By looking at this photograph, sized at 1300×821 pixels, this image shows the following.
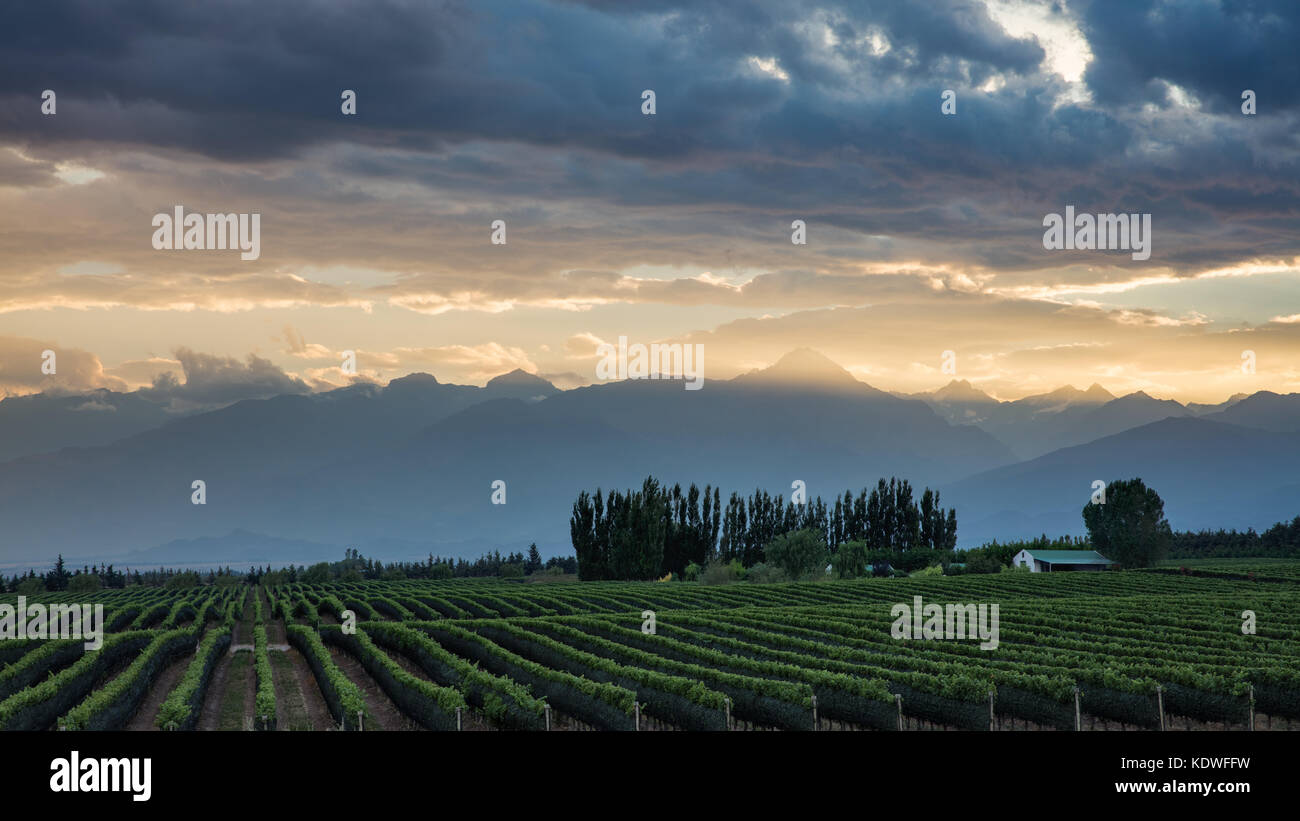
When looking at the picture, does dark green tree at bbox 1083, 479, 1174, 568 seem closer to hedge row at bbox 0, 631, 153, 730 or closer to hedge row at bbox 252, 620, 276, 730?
hedge row at bbox 252, 620, 276, 730

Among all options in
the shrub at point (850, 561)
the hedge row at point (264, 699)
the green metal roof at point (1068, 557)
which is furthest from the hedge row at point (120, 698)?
the green metal roof at point (1068, 557)

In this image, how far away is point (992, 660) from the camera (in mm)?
45031

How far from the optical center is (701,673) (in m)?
41.5

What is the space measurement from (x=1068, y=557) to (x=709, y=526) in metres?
49.6

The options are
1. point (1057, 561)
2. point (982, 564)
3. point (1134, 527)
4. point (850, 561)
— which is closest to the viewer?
point (982, 564)

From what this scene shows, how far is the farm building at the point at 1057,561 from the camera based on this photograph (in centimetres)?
13900

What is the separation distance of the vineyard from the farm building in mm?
58478

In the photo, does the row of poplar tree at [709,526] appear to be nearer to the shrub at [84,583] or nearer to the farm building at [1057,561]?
the farm building at [1057,561]

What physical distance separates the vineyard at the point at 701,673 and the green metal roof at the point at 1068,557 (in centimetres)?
5940

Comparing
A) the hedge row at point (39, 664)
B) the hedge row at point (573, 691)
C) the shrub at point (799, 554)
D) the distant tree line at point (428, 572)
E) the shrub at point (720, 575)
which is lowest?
the distant tree line at point (428, 572)

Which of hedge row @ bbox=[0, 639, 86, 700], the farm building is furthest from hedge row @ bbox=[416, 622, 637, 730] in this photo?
the farm building

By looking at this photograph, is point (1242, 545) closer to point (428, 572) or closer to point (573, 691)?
point (428, 572)

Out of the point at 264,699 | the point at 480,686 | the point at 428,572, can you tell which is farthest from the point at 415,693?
the point at 428,572
